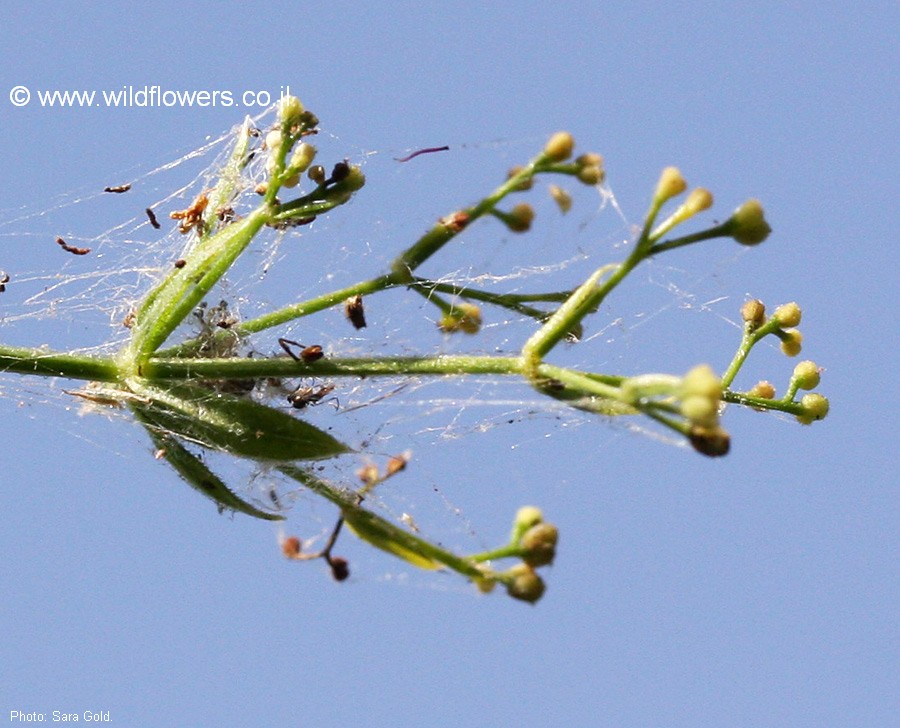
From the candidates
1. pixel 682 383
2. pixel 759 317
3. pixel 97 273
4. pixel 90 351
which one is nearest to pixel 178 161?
pixel 97 273

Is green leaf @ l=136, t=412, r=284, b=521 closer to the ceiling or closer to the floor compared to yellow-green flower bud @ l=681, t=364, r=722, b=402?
closer to the floor

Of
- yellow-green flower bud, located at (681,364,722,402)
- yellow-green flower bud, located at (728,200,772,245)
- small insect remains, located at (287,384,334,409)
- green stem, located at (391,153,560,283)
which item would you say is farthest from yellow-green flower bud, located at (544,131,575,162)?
small insect remains, located at (287,384,334,409)

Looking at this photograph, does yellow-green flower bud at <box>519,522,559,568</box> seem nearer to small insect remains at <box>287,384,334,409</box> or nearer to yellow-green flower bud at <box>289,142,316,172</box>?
small insect remains at <box>287,384,334,409</box>

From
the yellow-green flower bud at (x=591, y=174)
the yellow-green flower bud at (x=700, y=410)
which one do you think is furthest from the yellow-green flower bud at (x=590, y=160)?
the yellow-green flower bud at (x=700, y=410)

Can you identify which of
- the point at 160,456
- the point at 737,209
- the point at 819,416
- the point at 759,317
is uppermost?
the point at 737,209

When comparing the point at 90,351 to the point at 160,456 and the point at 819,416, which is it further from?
the point at 819,416

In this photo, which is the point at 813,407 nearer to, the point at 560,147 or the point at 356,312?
the point at 560,147

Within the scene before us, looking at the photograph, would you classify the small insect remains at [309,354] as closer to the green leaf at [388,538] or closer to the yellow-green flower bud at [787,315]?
the green leaf at [388,538]

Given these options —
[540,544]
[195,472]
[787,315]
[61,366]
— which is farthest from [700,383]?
[61,366]
